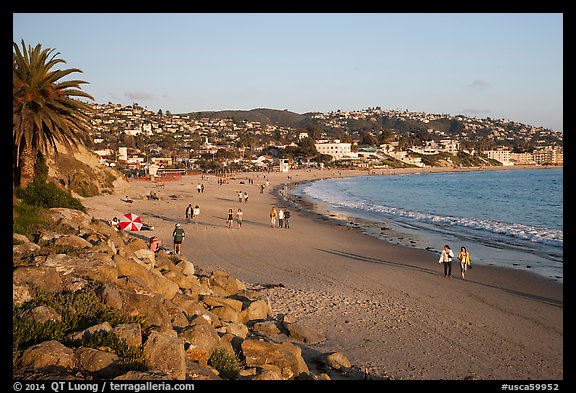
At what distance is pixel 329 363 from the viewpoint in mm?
7168

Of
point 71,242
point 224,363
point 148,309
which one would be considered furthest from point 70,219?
point 224,363

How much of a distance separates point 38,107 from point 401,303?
1143 centimetres

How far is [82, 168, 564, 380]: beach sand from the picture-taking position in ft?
25.3

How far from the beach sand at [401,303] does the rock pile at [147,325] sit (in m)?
1.01

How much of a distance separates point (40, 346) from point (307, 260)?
11794 mm

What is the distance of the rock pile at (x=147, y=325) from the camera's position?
14.8 feet

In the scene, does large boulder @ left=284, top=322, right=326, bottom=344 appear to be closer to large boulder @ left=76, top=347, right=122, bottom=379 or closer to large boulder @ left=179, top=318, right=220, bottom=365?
large boulder @ left=179, top=318, right=220, bottom=365

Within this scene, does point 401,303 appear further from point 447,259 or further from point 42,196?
point 42,196

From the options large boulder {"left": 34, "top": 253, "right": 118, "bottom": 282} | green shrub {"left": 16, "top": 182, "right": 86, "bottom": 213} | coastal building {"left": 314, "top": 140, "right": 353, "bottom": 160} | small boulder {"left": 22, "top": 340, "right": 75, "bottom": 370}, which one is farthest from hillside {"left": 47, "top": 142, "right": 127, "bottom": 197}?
coastal building {"left": 314, "top": 140, "right": 353, "bottom": 160}

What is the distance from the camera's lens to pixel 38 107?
1326cm

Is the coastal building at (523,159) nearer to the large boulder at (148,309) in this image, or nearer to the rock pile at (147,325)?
the rock pile at (147,325)

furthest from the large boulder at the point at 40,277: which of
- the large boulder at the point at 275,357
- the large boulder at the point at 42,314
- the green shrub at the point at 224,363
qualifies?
the large boulder at the point at 275,357

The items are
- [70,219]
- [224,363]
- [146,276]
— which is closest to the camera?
[224,363]
